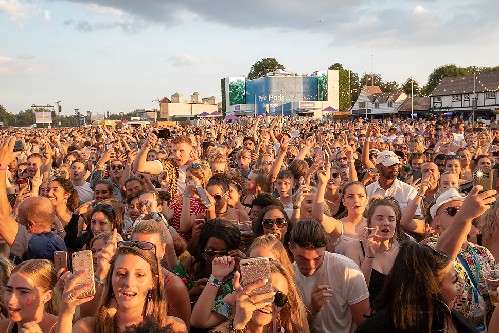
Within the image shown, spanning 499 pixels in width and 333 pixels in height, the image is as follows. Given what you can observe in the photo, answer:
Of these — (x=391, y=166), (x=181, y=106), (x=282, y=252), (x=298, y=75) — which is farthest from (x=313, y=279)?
(x=181, y=106)

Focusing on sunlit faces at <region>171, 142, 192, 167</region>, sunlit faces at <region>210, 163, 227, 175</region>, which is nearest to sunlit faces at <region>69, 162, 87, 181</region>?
sunlit faces at <region>171, 142, 192, 167</region>

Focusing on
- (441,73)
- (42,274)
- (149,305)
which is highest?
(441,73)

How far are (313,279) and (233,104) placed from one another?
74770 millimetres

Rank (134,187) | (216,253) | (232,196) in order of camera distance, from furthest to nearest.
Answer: (134,187) < (232,196) < (216,253)

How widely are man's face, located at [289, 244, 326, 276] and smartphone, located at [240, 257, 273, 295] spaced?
107 cm

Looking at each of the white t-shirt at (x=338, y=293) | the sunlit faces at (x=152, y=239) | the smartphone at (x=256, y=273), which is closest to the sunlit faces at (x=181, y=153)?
the sunlit faces at (x=152, y=239)

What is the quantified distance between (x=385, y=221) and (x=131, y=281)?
2133 mm

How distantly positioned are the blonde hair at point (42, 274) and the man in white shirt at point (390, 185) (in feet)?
13.3

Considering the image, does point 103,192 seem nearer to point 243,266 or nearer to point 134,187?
point 134,187

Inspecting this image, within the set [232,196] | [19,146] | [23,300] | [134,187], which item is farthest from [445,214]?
[19,146]

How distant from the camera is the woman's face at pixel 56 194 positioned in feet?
18.6

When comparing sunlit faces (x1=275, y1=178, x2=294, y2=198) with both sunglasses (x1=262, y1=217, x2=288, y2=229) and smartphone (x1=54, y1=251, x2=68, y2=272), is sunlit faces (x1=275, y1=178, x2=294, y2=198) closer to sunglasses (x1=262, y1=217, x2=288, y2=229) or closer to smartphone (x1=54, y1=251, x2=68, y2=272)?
sunglasses (x1=262, y1=217, x2=288, y2=229)

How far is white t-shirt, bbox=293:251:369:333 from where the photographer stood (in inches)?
134

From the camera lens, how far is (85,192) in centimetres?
730
